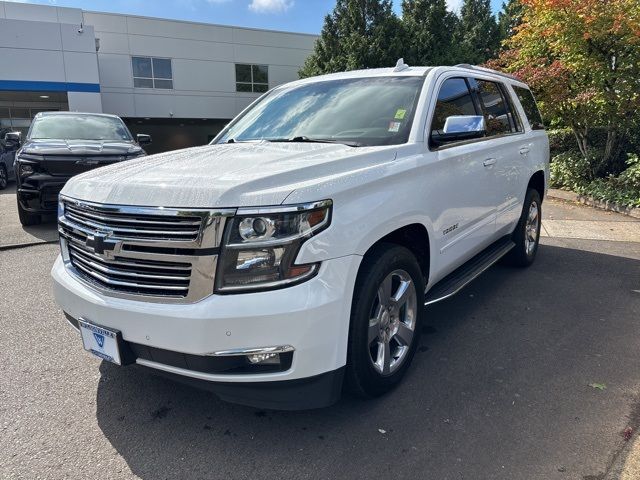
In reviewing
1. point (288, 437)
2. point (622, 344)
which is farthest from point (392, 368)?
point (622, 344)

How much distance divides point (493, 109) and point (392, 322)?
2.57m

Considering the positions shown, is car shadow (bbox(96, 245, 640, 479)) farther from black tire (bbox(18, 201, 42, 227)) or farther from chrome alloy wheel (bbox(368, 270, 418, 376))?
black tire (bbox(18, 201, 42, 227))

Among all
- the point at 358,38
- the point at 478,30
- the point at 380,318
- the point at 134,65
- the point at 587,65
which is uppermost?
the point at 478,30

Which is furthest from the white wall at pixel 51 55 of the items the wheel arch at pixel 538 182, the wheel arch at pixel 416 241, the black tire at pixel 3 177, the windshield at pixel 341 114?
the wheel arch at pixel 416 241

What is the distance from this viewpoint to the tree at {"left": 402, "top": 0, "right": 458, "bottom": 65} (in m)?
21.2

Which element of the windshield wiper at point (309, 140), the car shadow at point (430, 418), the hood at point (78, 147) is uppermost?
the windshield wiper at point (309, 140)

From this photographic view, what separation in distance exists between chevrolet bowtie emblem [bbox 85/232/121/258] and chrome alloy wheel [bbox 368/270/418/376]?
4.46 ft

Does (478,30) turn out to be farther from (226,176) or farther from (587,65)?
(226,176)

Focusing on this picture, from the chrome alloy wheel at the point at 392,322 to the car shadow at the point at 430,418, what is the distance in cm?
23

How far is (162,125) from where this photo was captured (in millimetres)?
32312

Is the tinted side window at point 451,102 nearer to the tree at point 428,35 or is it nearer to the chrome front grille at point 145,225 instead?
the chrome front grille at point 145,225

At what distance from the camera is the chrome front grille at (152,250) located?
217 centimetres

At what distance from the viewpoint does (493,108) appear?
4.51m

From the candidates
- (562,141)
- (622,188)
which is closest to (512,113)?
(622,188)
